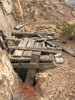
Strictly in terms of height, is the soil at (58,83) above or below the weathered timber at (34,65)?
below

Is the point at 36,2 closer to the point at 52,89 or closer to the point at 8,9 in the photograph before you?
the point at 8,9

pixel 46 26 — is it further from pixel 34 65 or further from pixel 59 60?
pixel 34 65

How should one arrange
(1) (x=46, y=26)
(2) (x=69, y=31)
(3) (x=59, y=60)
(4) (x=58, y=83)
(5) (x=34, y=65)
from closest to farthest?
(4) (x=58, y=83)
(5) (x=34, y=65)
(3) (x=59, y=60)
(2) (x=69, y=31)
(1) (x=46, y=26)

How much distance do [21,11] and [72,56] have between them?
29.8 feet

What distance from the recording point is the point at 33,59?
4.19 metres

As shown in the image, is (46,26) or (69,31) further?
(46,26)

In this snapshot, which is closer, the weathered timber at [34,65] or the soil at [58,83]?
the soil at [58,83]

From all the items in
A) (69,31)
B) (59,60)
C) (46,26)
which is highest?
(69,31)

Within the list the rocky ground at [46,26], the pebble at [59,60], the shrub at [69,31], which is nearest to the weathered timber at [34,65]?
the rocky ground at [46,26]

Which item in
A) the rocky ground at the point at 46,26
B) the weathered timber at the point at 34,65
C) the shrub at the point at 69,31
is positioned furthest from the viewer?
the shrub at the point at 69,31

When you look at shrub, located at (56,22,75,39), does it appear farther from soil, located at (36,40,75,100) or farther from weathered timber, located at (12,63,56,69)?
weathered timber, located at (12,63,56,69)

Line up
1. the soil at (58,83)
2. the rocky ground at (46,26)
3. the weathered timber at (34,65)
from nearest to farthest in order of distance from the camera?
the soil at (58,83) → the rocky ground at (46,26) → the weathered timber at (34,65)

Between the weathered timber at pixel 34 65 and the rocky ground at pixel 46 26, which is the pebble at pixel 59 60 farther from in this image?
the weathered timber at pixel 34 65

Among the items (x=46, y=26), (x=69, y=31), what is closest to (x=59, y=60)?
(x=69, y=31)
